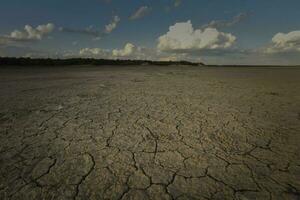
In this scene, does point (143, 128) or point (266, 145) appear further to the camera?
point (143, 128)

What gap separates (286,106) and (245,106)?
878 mm

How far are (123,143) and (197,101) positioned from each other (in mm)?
2664

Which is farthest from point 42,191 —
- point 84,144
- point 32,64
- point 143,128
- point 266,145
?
point 32,64

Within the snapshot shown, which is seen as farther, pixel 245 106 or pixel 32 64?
pixel 32 64

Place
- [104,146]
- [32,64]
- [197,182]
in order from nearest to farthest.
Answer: [197,182] < [104,146] < [32,64]

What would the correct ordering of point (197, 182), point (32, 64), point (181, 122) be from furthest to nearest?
point (32, 64) → point (181, 122) → point (197, 182)

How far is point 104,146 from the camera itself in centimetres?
231

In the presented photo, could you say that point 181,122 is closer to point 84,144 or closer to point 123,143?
point 123,143

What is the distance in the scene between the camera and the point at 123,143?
2393 millimetres

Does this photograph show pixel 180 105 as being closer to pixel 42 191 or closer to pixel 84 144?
pixel 84 144

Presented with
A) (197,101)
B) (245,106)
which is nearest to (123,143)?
(197,101)

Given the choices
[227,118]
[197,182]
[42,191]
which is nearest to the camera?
[42,191]

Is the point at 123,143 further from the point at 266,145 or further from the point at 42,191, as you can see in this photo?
the point at 266,145

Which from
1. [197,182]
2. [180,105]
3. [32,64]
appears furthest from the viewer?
[32,64]
